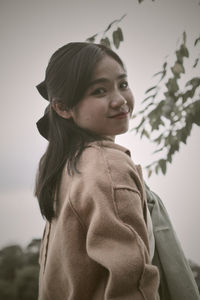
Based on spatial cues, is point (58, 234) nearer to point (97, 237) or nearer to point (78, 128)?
point (97, 237)

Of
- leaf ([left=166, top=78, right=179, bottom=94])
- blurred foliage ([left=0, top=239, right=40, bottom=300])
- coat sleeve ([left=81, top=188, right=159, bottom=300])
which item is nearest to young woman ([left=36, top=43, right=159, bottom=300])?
coat sleeve ([left=81, top=188, right=159, bottom=300])

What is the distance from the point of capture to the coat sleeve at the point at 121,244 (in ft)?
2.23

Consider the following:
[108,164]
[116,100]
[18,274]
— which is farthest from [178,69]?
[18,274]

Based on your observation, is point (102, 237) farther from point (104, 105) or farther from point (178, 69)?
point (178, 69)

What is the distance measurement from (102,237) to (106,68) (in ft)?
1.57

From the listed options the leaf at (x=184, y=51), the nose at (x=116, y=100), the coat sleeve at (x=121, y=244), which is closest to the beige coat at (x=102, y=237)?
the coat sleeve at (x=121, y=244)

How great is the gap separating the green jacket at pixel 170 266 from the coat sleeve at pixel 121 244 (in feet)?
0.68

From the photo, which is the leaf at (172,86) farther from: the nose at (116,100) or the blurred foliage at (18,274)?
the blurred foliage at (18,274)

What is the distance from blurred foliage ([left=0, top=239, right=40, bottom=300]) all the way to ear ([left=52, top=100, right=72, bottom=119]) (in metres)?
1.16

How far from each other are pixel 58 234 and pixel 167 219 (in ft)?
1.15

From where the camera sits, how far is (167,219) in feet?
3.37

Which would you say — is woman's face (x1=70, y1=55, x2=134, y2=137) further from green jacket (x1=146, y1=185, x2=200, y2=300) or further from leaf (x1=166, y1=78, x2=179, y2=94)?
leaf (x1=166, y1=78, x2=179, y2=94)

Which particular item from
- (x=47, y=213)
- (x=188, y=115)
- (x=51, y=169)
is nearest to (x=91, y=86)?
(x=51, y=169)

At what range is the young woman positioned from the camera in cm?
71
